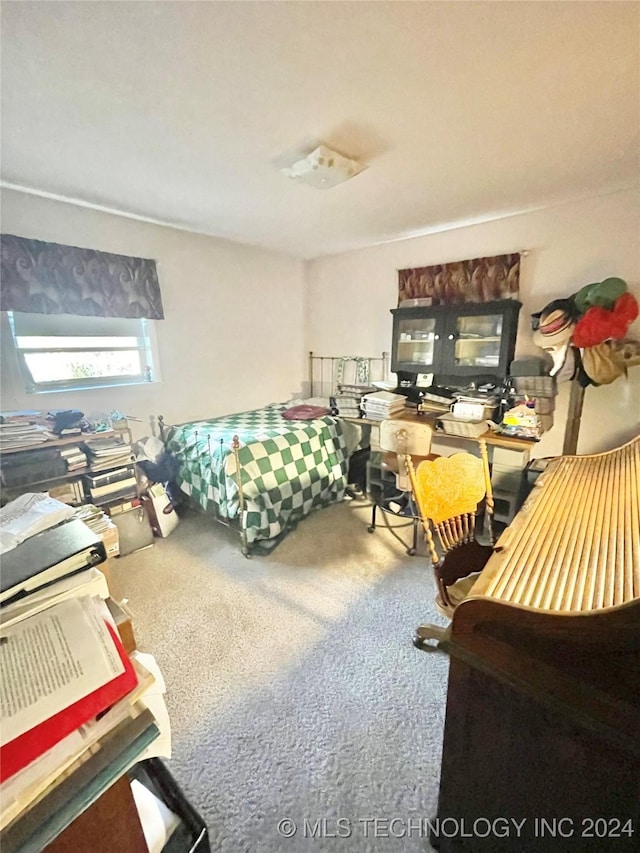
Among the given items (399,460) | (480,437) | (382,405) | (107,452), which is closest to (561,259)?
(480,437)

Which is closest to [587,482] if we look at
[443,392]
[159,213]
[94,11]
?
[443,392]

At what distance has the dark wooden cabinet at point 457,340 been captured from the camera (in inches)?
103

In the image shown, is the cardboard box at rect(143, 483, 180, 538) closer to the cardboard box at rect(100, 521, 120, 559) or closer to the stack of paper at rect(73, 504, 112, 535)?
the cardboard box at rect(100, 521, 120, 559)

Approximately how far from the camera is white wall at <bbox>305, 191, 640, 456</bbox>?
226 centimetres

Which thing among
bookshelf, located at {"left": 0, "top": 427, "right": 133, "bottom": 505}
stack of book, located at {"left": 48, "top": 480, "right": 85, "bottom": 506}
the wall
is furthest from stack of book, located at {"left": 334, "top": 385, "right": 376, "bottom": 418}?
stack of book, located at {"left": 48, "top": 480, "right": 85, "bottom": 506}

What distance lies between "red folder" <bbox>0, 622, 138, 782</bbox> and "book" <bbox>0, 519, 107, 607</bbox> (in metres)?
0.24

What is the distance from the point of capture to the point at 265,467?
95.5 inches

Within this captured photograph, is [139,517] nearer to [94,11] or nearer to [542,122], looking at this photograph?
[94,11]

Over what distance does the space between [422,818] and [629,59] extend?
251cm

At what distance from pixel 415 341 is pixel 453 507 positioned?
1.84 meters

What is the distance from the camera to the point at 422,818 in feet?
3.68

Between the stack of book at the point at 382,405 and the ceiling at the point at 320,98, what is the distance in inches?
53.2

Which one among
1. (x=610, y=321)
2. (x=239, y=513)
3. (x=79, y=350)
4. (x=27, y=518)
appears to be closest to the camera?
(x=27, y=518)

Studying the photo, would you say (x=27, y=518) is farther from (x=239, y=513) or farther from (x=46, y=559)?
(x=239, y=513)
